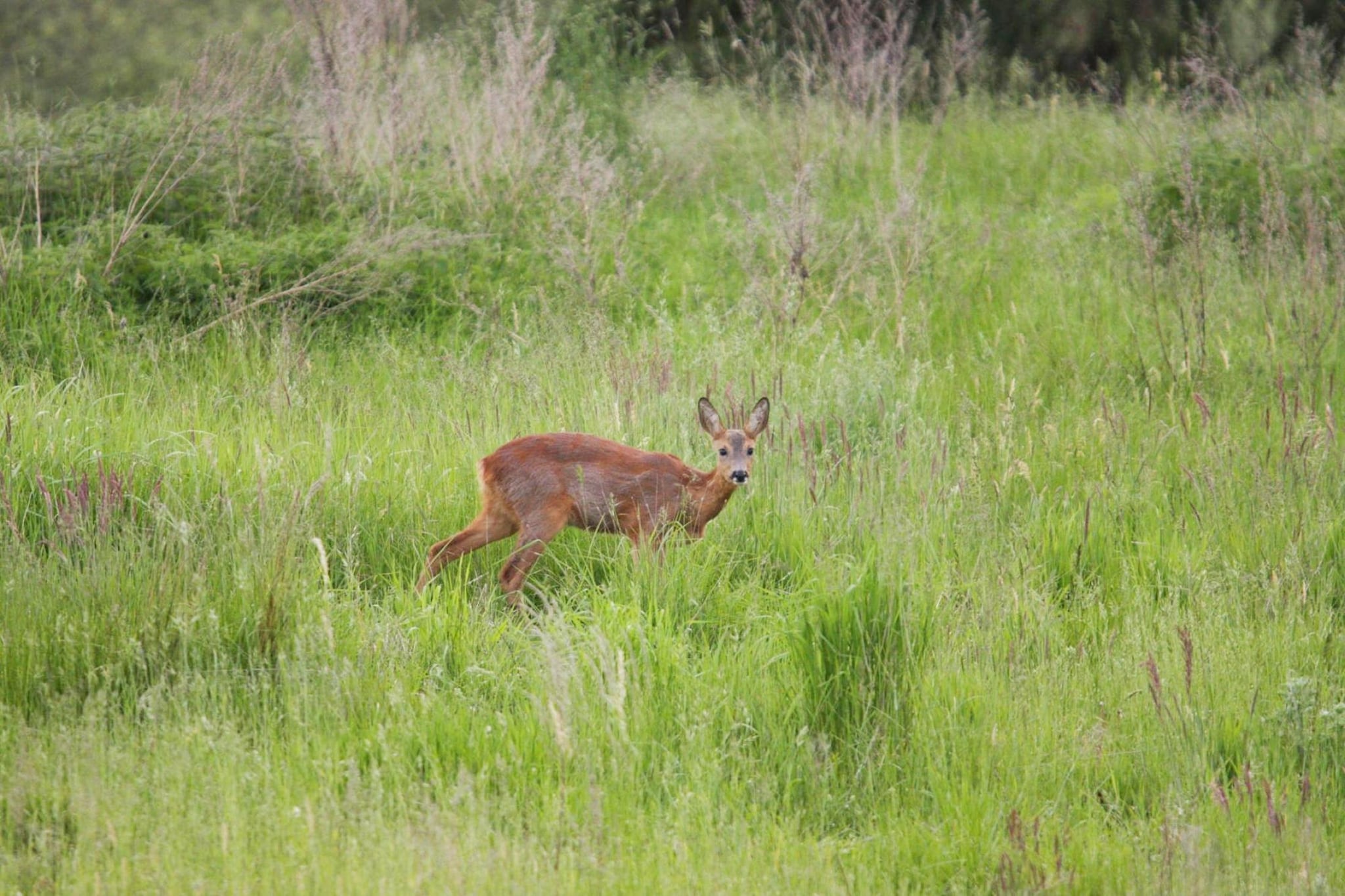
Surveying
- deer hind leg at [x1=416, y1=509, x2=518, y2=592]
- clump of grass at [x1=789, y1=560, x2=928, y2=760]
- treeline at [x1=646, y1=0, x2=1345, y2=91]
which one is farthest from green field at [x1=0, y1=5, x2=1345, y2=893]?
treeline at [x1=646, y1=0, x2=1345, y2=91]

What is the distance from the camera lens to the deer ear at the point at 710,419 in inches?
228

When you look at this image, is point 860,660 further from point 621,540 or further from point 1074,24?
point 1074,24

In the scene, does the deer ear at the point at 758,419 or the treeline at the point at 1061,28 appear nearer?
the deer ear at the point at 758,419

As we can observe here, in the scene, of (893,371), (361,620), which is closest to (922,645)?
(361,620)

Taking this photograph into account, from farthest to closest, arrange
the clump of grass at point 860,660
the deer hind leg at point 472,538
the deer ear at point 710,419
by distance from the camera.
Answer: the deer ear at point 710,419 < the deer hind leg at point 472,538 < the clump of grass at point 860,660

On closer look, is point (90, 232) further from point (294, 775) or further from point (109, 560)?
point (294, 775)

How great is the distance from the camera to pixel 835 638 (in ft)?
14.6

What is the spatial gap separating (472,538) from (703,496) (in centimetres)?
90

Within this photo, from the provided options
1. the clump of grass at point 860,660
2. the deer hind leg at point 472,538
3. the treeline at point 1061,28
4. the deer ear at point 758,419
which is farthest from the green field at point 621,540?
the treeline at point 1061,28

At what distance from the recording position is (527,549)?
17.7ft

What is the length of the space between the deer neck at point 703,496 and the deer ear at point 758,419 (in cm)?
31

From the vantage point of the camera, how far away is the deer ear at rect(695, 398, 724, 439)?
19.0 feet

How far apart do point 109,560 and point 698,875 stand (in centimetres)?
222

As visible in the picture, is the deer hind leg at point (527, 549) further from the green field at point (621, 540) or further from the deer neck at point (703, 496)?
the deer neck at point (703, 496)
